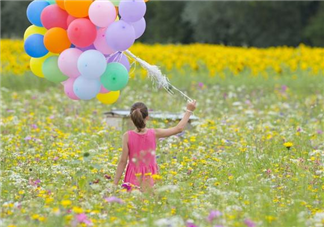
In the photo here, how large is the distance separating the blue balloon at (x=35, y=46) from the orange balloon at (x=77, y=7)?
43cm

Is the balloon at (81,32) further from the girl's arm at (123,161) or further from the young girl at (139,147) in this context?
the girl's arm at (123,161)

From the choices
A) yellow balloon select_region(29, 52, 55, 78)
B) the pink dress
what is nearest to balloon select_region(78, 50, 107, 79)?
yellow balloon select_region(29, 52, 55, 78)

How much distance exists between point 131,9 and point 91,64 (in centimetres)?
54

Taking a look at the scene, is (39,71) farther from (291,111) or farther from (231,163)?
(291,111)

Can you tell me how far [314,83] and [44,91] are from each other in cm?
531

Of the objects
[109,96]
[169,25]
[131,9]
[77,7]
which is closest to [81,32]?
[77,7]

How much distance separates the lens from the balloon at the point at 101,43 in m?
6.08

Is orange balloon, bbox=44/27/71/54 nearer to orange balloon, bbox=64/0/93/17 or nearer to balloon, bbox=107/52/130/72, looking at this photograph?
orange balloon, bbox=64/0/93/17

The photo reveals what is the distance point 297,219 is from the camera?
434 cm

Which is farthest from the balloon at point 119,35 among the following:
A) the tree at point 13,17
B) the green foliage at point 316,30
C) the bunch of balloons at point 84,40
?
the tree at point 13,17

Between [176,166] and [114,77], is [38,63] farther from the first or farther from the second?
[176,166]

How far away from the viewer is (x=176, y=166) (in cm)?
630

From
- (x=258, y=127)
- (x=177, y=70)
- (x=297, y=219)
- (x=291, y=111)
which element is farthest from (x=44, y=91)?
(x=297, y=219)

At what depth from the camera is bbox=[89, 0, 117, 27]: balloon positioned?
5785 millimetres
